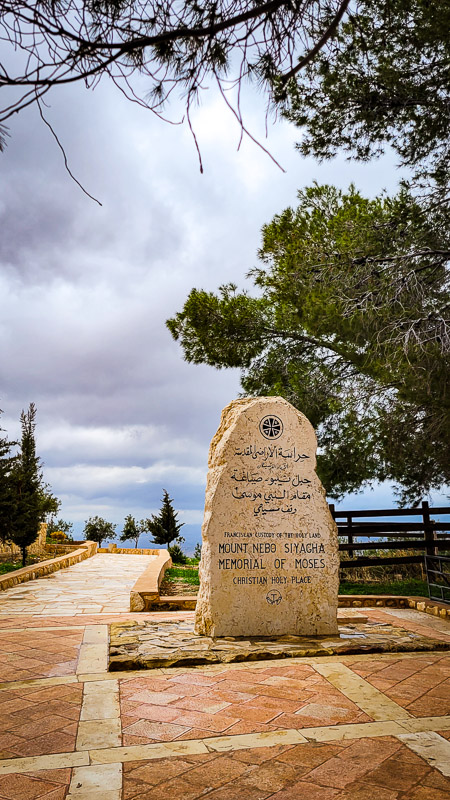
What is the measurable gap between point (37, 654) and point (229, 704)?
210cm

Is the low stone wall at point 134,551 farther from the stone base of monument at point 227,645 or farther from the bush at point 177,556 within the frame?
the stone base of monument at point 227,645

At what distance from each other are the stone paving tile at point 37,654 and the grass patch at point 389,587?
5850 millimetres

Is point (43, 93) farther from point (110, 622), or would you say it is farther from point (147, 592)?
point (147, 592)

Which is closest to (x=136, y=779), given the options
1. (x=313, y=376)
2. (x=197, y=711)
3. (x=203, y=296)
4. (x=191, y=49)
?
(x=197, y=711)

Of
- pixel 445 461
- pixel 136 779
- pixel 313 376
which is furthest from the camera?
pixel 313 376

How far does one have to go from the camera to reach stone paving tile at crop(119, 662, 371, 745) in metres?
3.21

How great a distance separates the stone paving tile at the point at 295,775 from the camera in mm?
2439

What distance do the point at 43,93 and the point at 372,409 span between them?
354 inches

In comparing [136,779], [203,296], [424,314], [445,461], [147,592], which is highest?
[203,296]

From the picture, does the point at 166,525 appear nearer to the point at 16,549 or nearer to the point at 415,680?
the point at 16,549

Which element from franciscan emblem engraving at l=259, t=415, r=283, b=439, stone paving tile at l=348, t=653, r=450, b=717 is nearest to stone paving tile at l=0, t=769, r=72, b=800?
stone paving tile at l=348, t=653, r=450, b=717

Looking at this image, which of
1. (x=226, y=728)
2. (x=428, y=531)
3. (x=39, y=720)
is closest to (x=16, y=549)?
(x=428, y=531)

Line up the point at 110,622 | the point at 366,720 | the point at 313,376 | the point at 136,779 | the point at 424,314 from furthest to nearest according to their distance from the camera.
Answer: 1. the point at 313,376
2. the point at 424,314
3. the point at 110,622
4. the point at 366,720
5. the point at 136,779

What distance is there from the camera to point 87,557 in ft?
58.1
